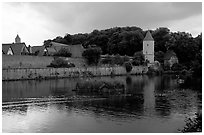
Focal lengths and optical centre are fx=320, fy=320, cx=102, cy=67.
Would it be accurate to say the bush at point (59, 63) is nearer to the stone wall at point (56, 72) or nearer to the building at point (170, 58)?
the stone wall at point (56, 72)

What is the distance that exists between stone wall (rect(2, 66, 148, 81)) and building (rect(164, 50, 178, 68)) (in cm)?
1032

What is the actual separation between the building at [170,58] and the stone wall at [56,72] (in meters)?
10.3

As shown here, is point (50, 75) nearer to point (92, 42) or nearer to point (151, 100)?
point (151, 100)

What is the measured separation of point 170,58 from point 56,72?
1062 inches

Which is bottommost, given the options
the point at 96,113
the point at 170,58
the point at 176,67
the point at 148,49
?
the point at 96,113

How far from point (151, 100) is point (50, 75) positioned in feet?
79.0

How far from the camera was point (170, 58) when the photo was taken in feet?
200

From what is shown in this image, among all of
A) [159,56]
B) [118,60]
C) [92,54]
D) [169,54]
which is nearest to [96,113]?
[92,54]

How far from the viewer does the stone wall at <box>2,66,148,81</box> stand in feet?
123

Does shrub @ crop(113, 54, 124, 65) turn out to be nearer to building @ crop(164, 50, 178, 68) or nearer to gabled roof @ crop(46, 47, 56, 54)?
building @ crop(164, 50, 178, 68)

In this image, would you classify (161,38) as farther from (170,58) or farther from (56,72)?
(56,72)

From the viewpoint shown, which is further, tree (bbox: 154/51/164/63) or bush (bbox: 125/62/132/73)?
tree (bbox: 154/51/164/63)

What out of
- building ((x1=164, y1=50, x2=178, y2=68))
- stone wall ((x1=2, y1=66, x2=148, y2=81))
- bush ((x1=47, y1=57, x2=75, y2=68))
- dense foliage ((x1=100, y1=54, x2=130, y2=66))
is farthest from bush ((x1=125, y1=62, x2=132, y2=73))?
building ((x1=164, y1=50, x2=178, y2=68))

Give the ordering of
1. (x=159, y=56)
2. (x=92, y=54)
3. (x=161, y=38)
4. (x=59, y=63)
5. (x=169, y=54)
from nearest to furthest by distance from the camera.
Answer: (x=59, y=63) < (x=92, y=54) < (x=169, y=54) < (x=159, y=56) < (x=161, y=38)
